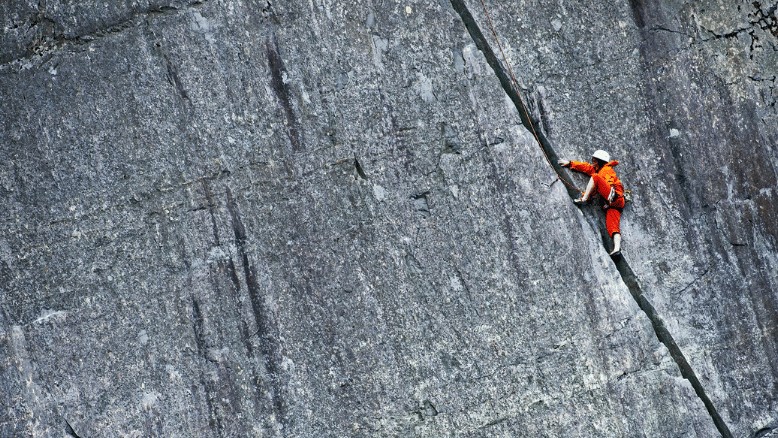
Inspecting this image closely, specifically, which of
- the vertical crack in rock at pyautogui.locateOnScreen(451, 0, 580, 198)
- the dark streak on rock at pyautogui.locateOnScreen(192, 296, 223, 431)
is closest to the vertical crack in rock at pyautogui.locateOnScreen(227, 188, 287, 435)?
the dark streak on rock at pyautogui.locateOnScreen(192, 296, 223, 431)

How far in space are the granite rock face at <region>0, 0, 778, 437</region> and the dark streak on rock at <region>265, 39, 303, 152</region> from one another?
0.01m

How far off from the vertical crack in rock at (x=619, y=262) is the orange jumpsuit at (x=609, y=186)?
9cm

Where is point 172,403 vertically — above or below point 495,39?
below

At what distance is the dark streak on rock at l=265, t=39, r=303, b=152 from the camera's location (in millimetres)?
4469

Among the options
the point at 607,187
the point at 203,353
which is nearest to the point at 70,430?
the point at 203,353

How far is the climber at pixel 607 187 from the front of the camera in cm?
441

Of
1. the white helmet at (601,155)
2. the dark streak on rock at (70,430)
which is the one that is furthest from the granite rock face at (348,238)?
the white helmet at (601,155)

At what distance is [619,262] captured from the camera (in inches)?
179

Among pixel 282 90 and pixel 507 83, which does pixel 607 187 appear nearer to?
→ pixel 507 83

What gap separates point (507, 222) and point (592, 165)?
1.93 ft

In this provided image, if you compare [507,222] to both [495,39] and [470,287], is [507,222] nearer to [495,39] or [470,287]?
[470,287]

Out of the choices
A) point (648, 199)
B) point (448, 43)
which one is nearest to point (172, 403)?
point (448, 43)

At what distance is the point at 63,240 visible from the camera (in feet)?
14.5

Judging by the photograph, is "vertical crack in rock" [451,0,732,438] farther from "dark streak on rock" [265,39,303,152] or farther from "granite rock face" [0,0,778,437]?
"dark streak on rock" [265,39,303,152]
